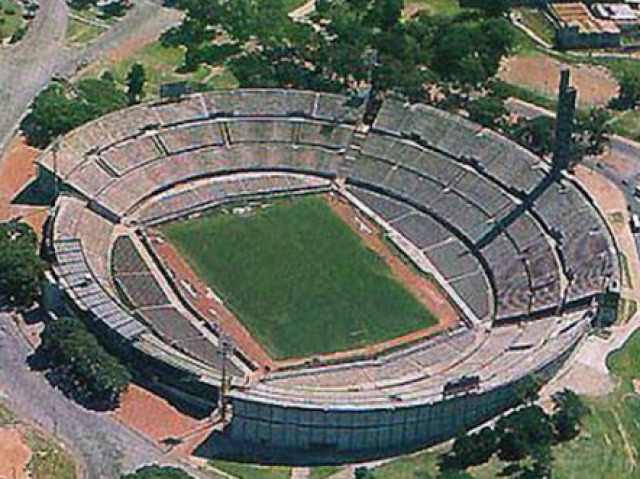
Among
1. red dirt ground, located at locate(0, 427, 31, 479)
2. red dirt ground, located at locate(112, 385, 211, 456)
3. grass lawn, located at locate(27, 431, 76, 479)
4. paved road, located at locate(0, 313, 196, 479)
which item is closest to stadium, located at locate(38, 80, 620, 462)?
red dirt ground, located at locate(112, 385, 211, 456)

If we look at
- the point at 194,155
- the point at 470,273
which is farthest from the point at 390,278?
the point at 194,155

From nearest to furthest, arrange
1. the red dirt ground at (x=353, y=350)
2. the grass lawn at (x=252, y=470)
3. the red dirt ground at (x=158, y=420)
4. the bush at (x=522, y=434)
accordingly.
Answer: the grass lawn at (x=252, y=470) < the bush at (x=522, y=434) < the red dirt ground at (x=158, y=420) < the red dirt ground at (x=353, y=350)

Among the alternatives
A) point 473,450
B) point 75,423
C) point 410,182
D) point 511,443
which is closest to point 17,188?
point 75,423

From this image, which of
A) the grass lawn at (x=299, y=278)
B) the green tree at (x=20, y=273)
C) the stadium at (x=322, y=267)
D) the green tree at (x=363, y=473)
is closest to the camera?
the green tree at (x=363, y=473)

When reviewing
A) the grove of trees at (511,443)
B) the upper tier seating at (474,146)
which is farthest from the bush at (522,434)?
the upper tier seating at (474,146)

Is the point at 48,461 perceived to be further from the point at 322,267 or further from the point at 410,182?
the point at 410,182

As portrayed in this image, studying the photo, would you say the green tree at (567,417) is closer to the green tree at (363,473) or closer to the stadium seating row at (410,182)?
the stadium seating row at (410,182)
